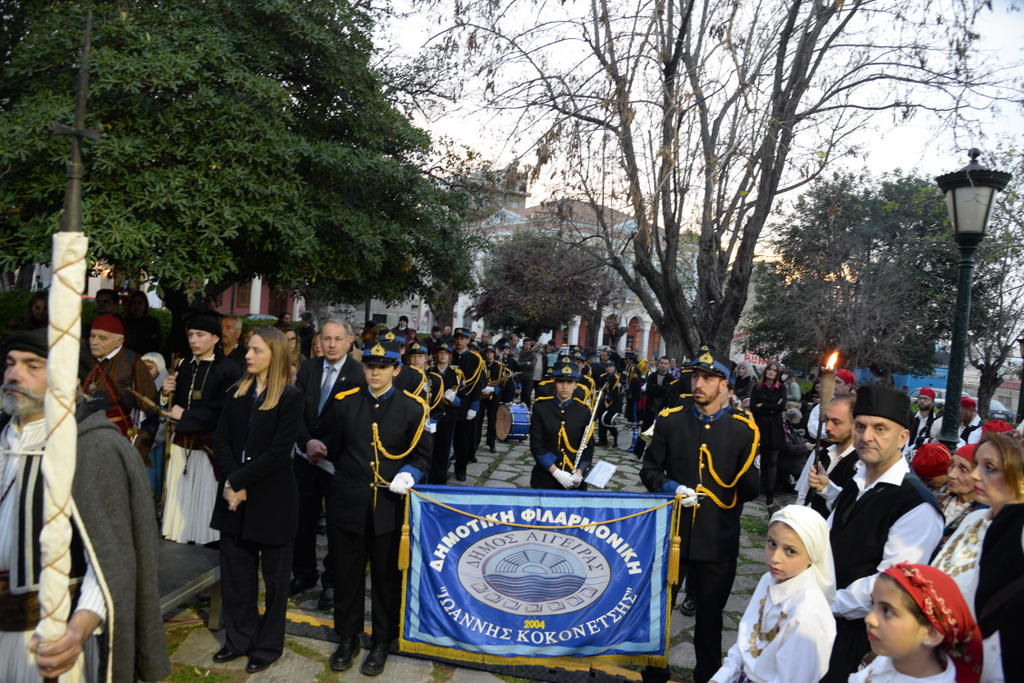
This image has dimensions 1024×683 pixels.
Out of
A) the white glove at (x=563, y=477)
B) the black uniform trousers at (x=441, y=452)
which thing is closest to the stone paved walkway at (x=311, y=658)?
the white glove at (x=563, y=477)

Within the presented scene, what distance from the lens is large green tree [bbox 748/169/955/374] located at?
86.0 feet

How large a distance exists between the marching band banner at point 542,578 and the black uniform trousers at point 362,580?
0.38 ft

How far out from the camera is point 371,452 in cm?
462

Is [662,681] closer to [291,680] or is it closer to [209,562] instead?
[291,680]

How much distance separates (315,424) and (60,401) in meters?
3.60

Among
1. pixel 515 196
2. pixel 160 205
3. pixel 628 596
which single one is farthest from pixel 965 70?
pixel 160 205

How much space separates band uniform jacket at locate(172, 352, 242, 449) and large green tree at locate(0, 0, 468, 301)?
2015 millimetres

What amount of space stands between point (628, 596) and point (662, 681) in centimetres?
57

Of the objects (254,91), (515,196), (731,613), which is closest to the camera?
(731,613)

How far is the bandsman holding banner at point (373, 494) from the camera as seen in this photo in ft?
14.9

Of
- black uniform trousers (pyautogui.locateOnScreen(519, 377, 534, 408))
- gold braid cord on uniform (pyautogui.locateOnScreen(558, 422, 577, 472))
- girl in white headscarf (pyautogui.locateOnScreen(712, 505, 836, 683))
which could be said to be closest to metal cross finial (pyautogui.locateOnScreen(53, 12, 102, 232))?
girl in white headscarf (pyautogui.locateOnScreen(712, 505, 836, 683))

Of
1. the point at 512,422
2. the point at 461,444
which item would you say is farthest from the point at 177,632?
the point at 512,422

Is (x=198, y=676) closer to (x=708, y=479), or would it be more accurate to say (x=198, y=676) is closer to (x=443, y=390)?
(x=708, y=479)

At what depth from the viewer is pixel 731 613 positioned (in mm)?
Result: 6008
